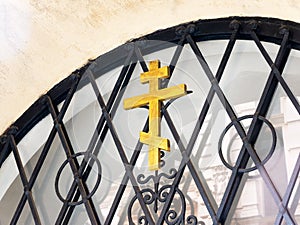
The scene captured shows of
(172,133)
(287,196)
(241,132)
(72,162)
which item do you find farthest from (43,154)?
(287,196)

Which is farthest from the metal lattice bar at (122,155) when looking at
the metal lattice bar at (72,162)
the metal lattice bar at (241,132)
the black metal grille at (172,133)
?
the metal lattice bar at (241,132)

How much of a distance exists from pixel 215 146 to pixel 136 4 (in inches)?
14.3

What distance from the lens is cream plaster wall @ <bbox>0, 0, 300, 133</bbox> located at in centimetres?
139

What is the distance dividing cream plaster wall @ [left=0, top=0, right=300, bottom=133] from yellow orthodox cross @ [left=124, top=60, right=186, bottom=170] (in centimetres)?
11

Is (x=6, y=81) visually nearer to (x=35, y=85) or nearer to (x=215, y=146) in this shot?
(x=35, y=85)

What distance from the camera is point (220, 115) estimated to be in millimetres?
1271

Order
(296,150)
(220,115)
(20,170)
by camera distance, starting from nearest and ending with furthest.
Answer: (296,150), (220,115), (20,170)

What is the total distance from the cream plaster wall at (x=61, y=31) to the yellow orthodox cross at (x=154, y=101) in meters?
0.11

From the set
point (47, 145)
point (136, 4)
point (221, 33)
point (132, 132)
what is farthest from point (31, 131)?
point (221, 33)

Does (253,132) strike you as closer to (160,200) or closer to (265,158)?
(265,158)

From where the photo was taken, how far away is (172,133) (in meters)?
1.30

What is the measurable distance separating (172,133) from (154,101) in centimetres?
8

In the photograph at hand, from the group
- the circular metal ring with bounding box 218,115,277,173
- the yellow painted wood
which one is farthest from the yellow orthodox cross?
the circular metal ring with bounding box 218,115,277,173

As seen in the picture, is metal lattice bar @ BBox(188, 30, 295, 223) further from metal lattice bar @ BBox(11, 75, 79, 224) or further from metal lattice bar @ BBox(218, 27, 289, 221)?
metal lattice bar @ BBox(11, 75, 79, 224)
